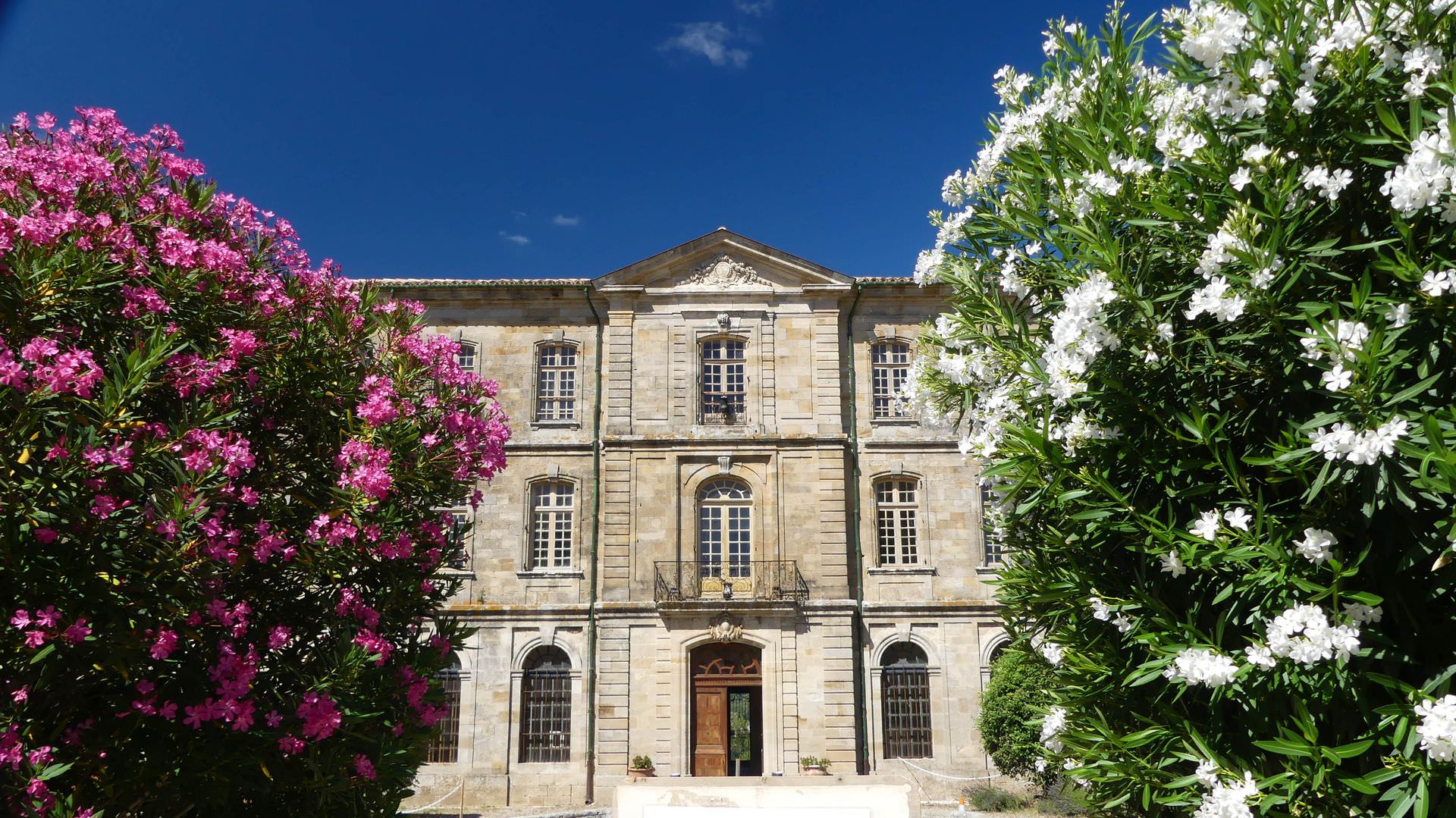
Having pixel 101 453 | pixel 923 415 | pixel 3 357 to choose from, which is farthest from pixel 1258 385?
pixel 3 357

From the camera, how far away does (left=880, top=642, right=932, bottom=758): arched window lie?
21.6 m

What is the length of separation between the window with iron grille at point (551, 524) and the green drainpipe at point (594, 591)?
0.57 meters

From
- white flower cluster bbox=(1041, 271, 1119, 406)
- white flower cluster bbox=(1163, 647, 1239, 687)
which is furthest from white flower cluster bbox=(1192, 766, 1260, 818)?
white flower cluster bbox=(1041, 271, 1119, 406)

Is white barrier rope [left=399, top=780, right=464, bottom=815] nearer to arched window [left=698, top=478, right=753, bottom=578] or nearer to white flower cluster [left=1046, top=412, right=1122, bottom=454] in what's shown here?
arched window [left=698, top=478, right=753, bottom=578]

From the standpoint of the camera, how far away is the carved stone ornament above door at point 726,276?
77.9 feet

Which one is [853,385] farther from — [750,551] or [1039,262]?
[1039,262]

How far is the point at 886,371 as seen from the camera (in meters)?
23.8

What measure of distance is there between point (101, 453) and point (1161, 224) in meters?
5.25

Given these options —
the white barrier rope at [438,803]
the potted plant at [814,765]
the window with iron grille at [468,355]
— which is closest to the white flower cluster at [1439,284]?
the potted plant at [814,765]

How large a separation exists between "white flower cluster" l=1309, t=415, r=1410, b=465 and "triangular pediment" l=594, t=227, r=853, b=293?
65.0ft

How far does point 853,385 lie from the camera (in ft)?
76.9

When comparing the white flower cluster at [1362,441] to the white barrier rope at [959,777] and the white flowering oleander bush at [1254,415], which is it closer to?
the white flowering oleander bush at [1254,415]

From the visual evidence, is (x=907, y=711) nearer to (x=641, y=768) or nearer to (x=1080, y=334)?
(x=641, y=768)

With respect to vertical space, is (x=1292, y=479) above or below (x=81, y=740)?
above
